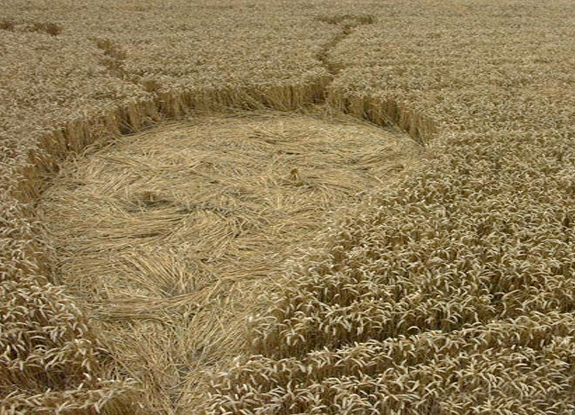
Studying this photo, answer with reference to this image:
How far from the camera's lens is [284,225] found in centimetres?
572

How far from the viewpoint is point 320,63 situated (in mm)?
9750

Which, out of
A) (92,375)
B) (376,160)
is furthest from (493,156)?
(92,375)

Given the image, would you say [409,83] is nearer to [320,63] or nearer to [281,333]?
[320,63]

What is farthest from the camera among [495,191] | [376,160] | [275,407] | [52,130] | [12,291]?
[376,160]

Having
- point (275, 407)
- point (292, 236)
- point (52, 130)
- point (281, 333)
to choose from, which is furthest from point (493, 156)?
point (52, 130)

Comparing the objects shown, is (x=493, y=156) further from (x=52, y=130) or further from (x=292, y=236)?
(x=52, y=130)

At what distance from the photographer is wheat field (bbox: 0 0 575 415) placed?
10.8 ft

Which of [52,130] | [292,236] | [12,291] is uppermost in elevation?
[52,130]

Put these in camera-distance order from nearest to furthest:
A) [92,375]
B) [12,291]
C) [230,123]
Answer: [92,375]
[12,291]
[230,123]

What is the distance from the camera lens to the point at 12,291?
372 centimetres

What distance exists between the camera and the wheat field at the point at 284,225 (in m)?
3.28

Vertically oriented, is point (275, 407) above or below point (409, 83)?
below

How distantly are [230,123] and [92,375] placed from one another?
5.56m

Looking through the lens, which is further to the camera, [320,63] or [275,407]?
[320,63]
